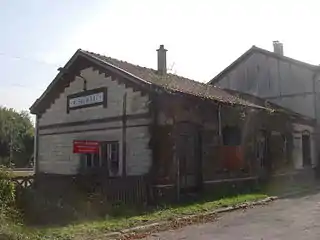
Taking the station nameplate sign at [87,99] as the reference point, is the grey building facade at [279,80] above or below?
above

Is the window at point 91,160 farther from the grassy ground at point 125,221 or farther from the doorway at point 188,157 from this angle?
the grassy ground at point 125,221

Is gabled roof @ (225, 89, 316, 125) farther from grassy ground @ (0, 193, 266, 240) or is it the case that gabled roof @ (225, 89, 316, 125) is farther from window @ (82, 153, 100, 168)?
grassy ground @ (0, 193, 266, 240)

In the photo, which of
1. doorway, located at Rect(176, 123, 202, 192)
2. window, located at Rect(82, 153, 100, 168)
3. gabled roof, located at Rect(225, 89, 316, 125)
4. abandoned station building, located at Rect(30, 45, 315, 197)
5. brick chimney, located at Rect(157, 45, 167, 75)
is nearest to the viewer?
abandoned station building, located at Rect(30, 45, 315, 197)

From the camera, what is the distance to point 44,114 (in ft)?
68.8

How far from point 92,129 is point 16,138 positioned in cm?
4685

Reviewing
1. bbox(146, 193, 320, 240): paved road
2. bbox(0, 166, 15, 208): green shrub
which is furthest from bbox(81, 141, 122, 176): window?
bbox(0, 166, 15, 208): green shrub

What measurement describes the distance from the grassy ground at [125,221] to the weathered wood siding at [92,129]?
293cm

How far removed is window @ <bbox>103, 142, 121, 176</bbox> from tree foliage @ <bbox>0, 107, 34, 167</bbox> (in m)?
36.5

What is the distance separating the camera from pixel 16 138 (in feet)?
202

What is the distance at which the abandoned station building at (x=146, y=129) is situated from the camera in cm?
1552

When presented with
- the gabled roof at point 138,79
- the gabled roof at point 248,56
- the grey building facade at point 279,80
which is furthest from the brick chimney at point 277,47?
the gabled roof at point 138,79

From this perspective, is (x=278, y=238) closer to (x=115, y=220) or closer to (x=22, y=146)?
(x=115, y=220)

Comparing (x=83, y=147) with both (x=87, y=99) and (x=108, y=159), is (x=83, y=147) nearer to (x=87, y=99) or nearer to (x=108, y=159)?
(x=108, y=159)

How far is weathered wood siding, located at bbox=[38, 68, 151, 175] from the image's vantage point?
52.5 ft
